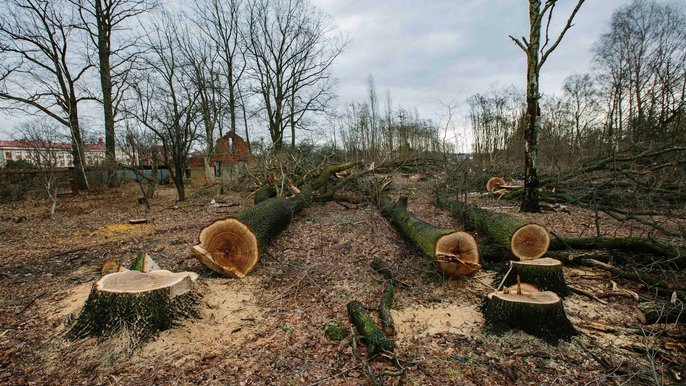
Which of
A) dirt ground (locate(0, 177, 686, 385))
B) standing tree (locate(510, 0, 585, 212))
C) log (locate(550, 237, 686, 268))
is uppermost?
standing tree (locate(510, 0, 585, 212))

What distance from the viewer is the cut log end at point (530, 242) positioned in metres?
4.19

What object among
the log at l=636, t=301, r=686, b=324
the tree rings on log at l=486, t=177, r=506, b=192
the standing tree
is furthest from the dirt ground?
the tree rings on log at l=486, t=177, r=506, b=192

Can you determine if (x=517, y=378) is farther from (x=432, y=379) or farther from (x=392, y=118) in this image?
(x=392, y=118)

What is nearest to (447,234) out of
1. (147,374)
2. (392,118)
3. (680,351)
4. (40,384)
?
(680,351)

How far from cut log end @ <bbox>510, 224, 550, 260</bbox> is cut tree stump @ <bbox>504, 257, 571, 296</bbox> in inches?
22.4

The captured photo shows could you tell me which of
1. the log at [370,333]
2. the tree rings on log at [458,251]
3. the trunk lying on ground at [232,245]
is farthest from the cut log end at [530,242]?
the trunk lying on ground at [232,245]

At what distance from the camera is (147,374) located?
2.45m

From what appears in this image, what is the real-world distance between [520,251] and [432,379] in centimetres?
260

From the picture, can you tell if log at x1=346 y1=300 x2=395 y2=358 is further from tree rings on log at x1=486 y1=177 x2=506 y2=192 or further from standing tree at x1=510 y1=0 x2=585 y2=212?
tree rings on log at x1=486 y1=177 x2=506 y2=192

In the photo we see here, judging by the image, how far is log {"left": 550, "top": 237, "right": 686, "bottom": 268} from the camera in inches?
152

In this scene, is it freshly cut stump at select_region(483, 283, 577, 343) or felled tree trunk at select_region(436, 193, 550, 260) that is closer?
freshly cut stump at select_region(483, 283, 577, 343)

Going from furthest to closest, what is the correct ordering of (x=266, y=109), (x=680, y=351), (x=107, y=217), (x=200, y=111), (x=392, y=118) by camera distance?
1. (x=392, y=118)
2. (x=266, y=109)
3. (x=200, y=111)
4. (x=107, y=217)
5. (x=680, y=351)

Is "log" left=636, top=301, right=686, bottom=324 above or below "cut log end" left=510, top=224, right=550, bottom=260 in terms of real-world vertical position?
below

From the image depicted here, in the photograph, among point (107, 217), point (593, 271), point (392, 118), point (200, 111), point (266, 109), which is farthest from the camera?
point (392, 118)
